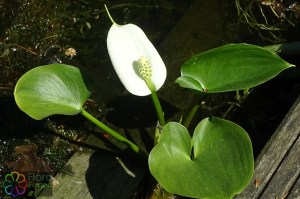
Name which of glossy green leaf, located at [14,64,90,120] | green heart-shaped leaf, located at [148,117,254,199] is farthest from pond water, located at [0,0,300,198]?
green heart-shaped leaf, located at [148,117,254,199]

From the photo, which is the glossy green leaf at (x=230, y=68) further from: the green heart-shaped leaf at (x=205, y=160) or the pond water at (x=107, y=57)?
the pond water at (x=107, y=57)

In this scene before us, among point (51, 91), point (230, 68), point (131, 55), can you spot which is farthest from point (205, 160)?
point (51, 91)

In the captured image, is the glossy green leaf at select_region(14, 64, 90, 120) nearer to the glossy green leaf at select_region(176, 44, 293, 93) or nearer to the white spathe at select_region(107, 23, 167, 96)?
the white spathe at select_region(107, 23, 167, 96)

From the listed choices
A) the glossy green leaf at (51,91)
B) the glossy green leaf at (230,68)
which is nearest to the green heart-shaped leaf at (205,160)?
the glossy green leaf at (230,68)

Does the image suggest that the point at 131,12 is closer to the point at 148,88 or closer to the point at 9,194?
the point at 148,88

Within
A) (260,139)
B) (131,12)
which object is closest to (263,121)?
(260,139)

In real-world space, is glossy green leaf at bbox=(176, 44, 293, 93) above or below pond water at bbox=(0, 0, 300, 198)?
above
